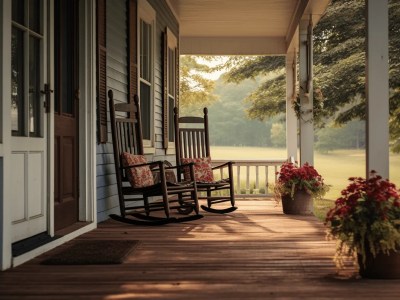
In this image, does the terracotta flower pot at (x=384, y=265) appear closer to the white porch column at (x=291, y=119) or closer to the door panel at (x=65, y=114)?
the door panel at (x=65, y=114)

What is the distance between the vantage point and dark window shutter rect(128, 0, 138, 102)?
21.2 ft

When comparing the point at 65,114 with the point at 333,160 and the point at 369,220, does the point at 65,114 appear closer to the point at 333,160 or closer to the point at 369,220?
the point at 369,220

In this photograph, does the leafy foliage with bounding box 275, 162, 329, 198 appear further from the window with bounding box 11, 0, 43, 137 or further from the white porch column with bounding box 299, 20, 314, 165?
the window with bounding box 11, 0, 43, 137

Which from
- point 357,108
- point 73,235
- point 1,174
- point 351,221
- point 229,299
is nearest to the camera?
point 229,299

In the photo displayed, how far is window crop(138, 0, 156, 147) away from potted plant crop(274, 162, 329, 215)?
170 cm

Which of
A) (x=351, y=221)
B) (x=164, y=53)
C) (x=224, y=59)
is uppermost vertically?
(x=224, y=59)

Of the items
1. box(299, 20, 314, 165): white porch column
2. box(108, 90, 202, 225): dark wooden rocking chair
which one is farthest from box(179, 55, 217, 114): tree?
box(108, 90, 202, 225): dark wooden rocking chair

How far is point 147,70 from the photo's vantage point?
7617 mm

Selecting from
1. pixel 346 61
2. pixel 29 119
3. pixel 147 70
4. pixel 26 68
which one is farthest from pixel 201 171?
pixel 346 61

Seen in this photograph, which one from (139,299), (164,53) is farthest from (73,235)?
(164,53)

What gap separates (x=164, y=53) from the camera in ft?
27.2

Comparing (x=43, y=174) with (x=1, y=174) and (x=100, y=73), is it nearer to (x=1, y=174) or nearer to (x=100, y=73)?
(x=1, y=174)

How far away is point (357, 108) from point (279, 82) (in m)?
3.09

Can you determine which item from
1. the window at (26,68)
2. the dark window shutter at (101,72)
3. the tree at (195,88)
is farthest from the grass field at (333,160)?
the window at (26,68)
